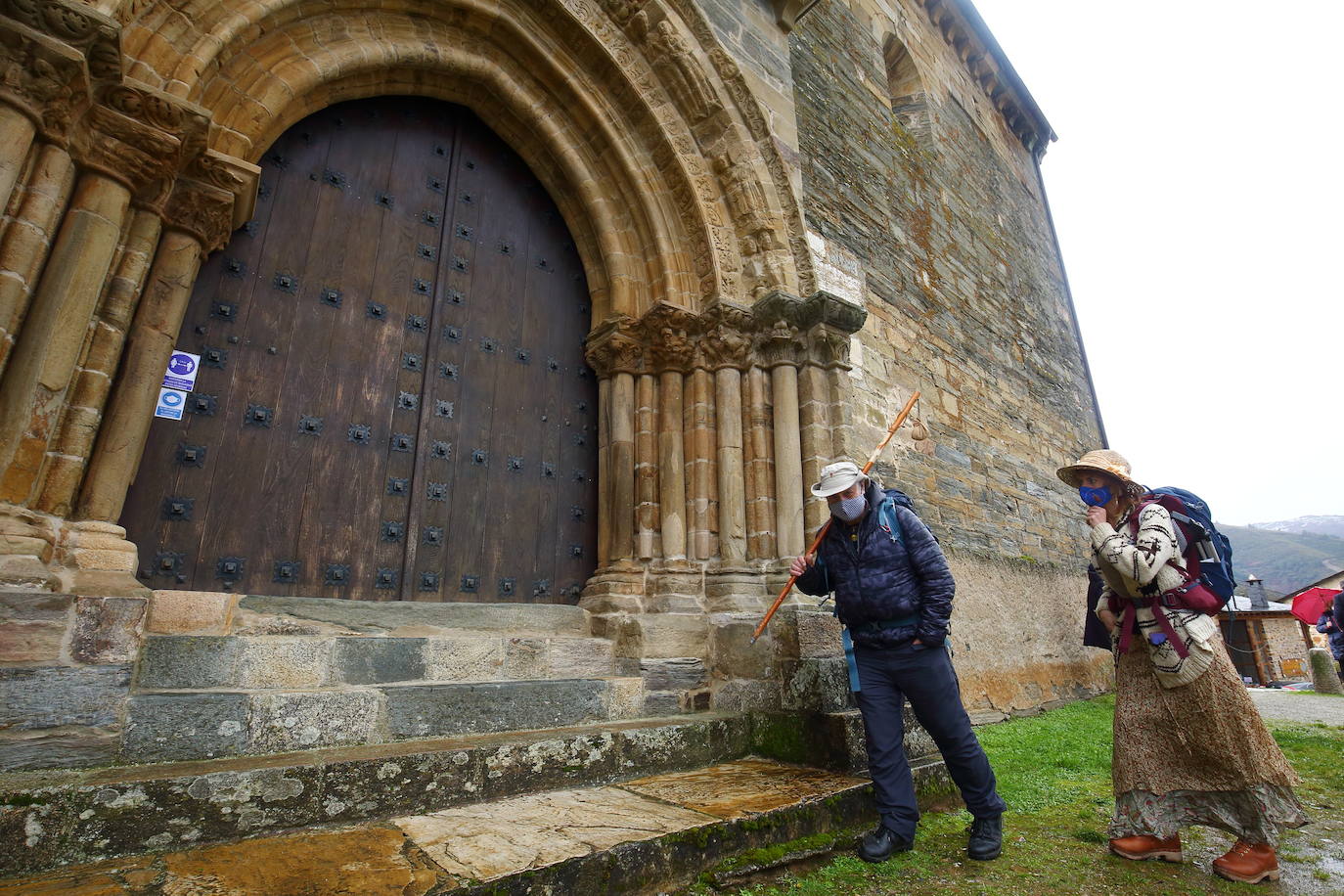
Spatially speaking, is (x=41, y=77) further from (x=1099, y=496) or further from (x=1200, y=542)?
(x=1200, y=542)

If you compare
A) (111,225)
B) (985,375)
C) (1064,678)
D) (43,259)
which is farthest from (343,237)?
(1064,678)

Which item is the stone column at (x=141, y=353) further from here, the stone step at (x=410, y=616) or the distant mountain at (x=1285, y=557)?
the distant mountain at (x=1285, y=557)

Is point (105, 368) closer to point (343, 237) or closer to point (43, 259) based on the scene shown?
point (43, 259)

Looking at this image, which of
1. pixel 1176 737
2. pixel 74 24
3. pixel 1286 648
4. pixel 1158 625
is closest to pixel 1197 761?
pixel 1176 737

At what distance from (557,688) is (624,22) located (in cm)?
430

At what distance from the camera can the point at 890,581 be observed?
8.94ft

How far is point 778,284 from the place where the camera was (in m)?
4.64

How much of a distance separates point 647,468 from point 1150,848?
117 inches

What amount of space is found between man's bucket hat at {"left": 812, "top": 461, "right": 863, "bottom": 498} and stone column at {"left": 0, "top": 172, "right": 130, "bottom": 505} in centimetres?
288

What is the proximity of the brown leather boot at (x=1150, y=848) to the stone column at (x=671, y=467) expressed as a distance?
7.96 ft

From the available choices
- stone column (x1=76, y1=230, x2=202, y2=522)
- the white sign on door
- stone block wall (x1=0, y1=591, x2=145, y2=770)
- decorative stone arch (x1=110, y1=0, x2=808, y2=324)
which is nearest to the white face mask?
decorative stone arch (x1=110, y1=0, x2=808, y2=324)

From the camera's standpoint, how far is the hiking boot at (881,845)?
2482 mm

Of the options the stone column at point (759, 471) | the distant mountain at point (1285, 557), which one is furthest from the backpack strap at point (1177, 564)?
the distant mountain at point (1285, 557)

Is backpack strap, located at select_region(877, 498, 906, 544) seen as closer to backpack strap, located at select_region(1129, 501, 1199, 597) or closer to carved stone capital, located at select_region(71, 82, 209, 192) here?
backpack strap, located at select_region(1129, 501, 1199, 597)
